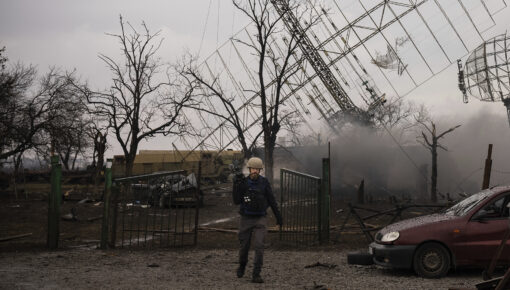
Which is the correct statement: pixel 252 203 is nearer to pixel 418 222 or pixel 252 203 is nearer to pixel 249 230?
pixel 249 230

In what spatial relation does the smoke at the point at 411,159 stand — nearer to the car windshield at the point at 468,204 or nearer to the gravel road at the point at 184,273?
the gravel road at the point at 184,273

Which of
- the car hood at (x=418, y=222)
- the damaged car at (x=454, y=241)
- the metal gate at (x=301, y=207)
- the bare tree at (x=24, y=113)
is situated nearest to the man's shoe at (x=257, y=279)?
the damaged car at (x=454, y=241)

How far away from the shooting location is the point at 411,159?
39.3m

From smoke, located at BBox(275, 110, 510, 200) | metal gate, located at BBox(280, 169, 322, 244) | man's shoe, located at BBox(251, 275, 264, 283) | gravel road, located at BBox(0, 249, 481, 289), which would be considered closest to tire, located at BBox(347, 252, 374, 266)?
gravel road, located at BBox(0, 249, 481, 289)

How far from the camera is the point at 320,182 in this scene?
1318 cm

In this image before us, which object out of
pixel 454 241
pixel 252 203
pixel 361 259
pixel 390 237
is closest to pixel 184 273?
pixel 252 203

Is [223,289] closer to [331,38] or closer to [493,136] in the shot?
[331,38]

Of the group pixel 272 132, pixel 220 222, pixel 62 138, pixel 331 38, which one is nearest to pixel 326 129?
pixel 331 38

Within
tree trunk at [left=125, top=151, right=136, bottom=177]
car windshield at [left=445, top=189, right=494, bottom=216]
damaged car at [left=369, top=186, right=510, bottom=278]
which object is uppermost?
tree trunk at [left=125, top=151, right=136, bottom=177]

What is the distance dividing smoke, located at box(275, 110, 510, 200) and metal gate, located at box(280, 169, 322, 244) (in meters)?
23.9

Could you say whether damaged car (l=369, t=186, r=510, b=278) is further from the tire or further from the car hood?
the tire

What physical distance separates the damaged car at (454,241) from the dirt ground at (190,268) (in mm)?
263

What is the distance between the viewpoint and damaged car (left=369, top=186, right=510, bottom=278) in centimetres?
892

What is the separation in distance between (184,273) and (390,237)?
3280 mm
